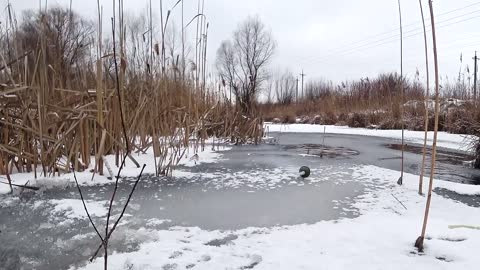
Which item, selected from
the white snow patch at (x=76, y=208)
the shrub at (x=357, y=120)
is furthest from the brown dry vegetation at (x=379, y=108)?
the white snow patch at (x=76, y=208)

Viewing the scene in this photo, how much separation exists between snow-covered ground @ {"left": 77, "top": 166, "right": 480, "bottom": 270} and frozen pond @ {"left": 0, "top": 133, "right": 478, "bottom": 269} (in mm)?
76

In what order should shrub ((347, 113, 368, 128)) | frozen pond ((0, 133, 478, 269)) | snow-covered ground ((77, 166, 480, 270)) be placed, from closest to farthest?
1. snow-covered ground ((77, 166, 480, 270))
2. frozen pond ((0, 133, 478, 269))
3. shrub ((347, 113, 368, 128))

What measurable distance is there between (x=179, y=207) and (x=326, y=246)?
2.91 feet

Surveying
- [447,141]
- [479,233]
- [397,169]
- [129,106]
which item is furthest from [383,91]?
[479,233]

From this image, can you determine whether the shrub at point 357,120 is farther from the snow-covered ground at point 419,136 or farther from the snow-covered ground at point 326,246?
the snow-covered ground at point 326,246

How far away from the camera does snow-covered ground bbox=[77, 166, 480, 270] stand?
1.24 meters

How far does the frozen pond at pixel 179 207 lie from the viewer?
55.7 inches

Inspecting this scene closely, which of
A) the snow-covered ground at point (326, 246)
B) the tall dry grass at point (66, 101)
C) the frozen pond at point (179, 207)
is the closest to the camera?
the snow-covered ground at point (326, 246)

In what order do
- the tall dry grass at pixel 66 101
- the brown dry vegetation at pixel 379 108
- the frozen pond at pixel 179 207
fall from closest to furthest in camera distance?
1. the frozen pond at pixel 179 207
2. the tall dry grass at pixel 66 101
3. the brown dry vegetation at pixel 379 108

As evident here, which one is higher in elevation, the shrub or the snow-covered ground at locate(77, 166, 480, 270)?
the shrub

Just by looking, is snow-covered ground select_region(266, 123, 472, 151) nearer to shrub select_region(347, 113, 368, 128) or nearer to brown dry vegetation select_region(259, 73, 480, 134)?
brown dry vegetation select_region(259, 73, 480, 134)

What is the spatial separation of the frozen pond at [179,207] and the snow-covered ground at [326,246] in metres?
0.08

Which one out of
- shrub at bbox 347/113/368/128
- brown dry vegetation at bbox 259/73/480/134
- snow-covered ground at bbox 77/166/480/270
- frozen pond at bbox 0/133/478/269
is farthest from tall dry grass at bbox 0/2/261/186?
shrub at bbox 347/113/368/128

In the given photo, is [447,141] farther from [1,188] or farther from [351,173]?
[1,188]
